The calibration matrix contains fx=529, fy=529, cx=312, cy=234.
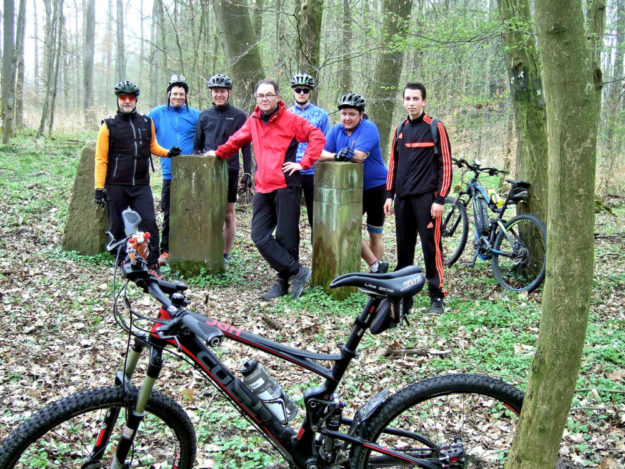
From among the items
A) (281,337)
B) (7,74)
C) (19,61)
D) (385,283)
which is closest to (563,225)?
(385,283)

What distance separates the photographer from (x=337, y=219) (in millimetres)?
5727

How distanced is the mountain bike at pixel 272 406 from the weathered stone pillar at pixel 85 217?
4.64 meters

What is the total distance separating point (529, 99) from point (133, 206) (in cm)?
482

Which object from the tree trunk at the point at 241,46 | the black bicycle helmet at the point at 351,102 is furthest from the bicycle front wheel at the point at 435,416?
the tree trunk at the point at 241,46

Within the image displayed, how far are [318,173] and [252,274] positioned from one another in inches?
69.7

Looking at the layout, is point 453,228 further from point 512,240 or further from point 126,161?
point 126,161


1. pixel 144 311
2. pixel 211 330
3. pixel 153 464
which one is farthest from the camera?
pixel 144 311

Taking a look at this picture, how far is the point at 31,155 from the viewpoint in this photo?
46.7 ft

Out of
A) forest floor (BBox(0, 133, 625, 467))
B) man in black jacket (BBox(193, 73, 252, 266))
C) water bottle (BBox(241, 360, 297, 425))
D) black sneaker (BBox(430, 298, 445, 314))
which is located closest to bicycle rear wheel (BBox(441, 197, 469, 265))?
forest floor (BBox(0, 133, 625, 467))

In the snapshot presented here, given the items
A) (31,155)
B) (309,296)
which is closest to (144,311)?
(309,296)

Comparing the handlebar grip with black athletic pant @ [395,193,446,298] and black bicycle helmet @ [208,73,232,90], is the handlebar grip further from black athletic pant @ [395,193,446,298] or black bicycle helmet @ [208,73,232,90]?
black bicycle helmet @ [208,73,232,90]

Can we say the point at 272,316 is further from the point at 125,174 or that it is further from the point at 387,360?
the point at 125,174

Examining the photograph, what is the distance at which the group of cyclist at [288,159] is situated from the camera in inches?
217

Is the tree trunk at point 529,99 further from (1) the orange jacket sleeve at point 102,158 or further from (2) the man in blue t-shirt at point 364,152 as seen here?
(1) the orange jacket sleeve at point 102,158
